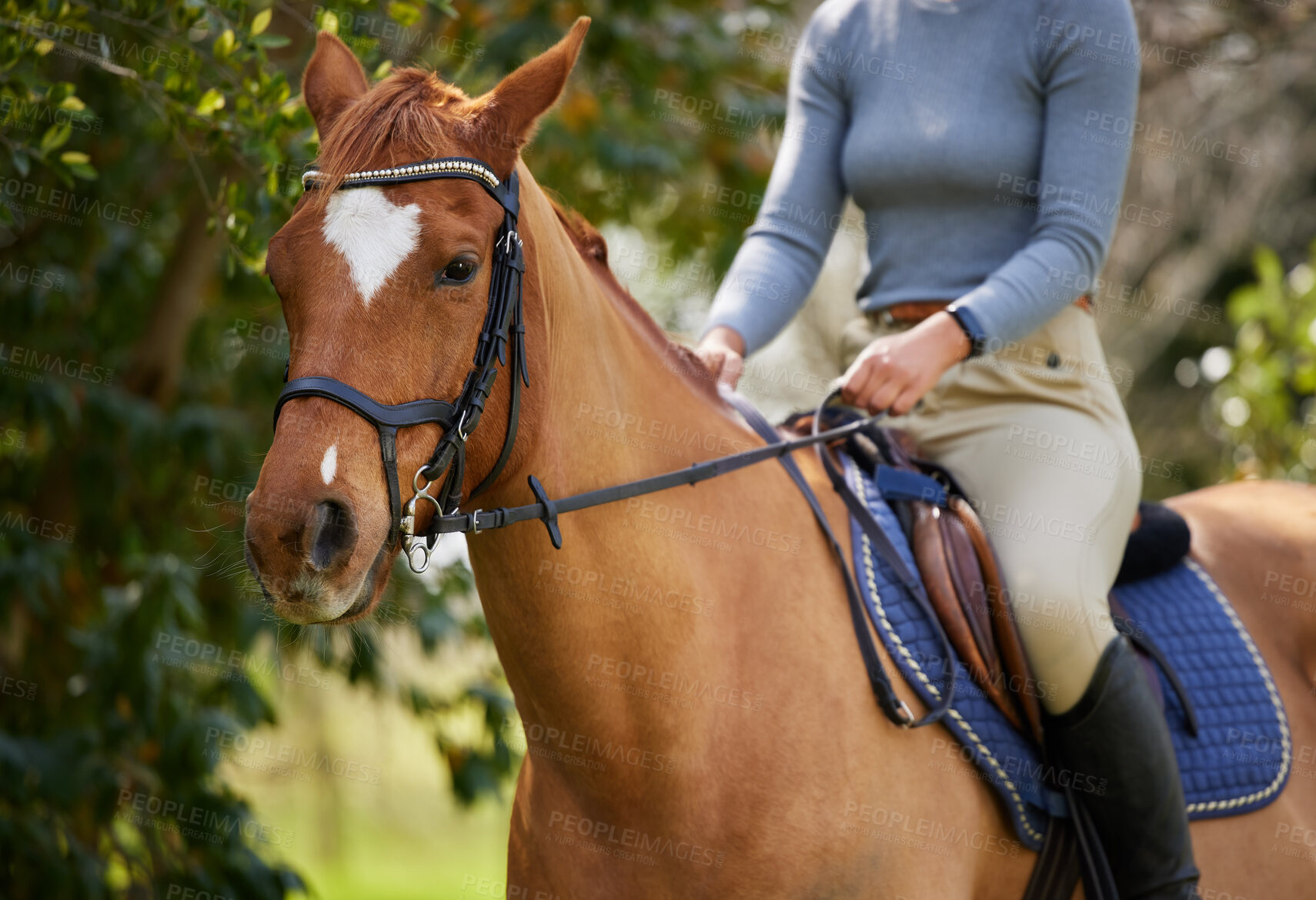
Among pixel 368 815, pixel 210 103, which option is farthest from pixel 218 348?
pixel 368 815

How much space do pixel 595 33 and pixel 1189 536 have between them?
11.6 feet

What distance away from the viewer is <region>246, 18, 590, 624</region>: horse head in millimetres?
1537

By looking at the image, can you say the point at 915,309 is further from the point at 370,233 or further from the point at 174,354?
the point at 174,354

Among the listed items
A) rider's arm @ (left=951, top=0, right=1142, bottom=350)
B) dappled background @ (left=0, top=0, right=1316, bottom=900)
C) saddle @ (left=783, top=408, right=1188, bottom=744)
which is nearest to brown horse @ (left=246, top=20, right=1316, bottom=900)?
saddle @ (left=783, top=408, right=1188, bottom=744)

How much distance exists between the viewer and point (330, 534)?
1.54m

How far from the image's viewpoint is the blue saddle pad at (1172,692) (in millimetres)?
2191

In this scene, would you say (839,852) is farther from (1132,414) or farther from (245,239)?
(1132,414)

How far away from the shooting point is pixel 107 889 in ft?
12.9

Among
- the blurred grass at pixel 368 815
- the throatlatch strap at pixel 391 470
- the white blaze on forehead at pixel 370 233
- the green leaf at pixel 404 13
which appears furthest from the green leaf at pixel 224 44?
the blurred grass at pixel 368 815

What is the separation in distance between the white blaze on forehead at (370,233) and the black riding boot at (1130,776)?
1.65 metres

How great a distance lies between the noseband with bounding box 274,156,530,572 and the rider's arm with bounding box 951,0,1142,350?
1.15 metres

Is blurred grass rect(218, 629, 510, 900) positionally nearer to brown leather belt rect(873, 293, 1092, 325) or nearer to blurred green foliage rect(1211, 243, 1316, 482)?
brown leather belt rect(873, 293, 1092, 325)

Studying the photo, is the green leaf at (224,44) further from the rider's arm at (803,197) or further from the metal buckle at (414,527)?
the metal buckle at (414,527)

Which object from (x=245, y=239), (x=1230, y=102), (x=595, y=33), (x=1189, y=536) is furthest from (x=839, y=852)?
(x=1230, y=102)
